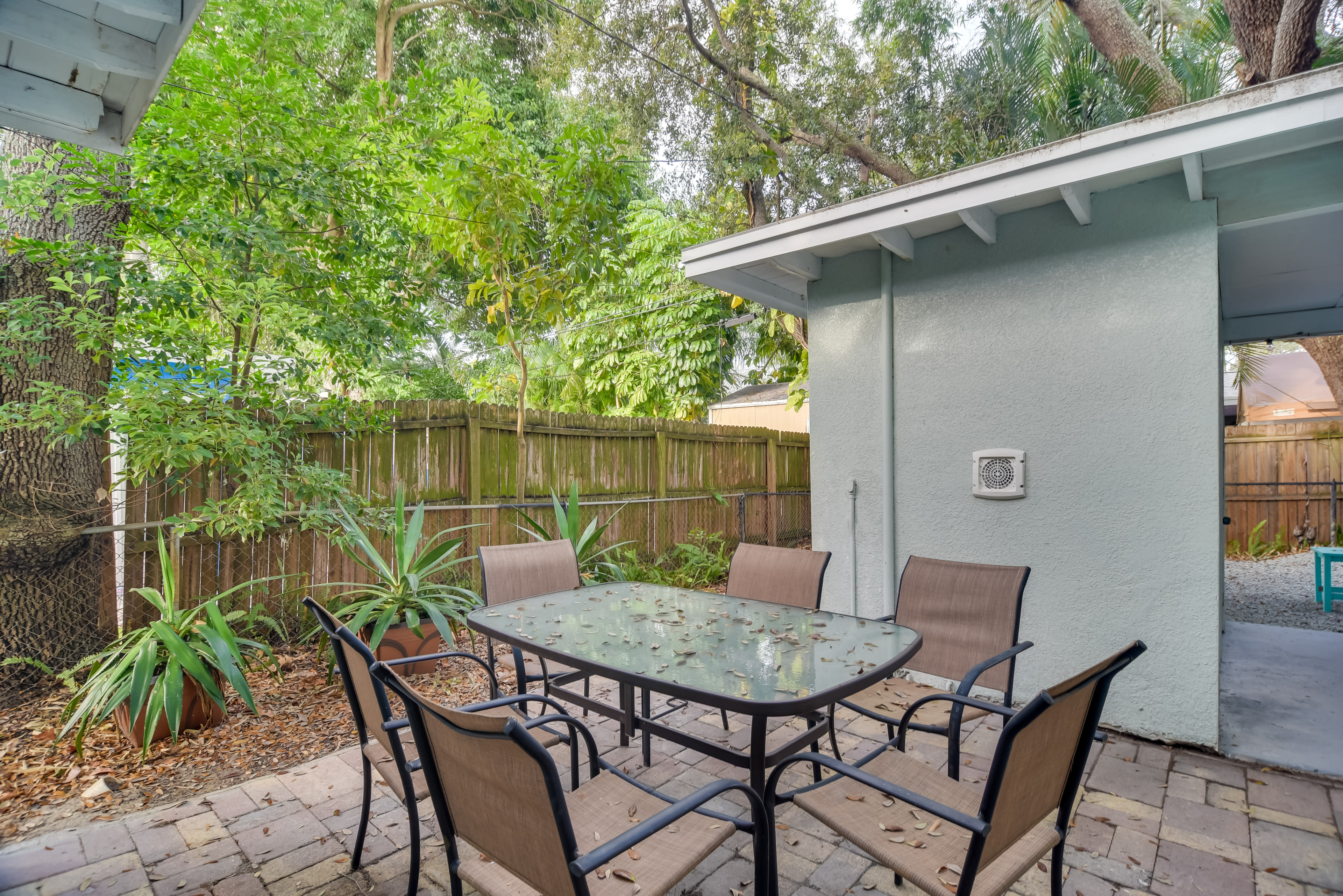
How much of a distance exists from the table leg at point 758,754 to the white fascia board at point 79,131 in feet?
8.88

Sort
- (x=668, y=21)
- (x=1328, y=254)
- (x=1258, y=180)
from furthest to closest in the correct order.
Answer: (x=668, y=21) → (x=1328, y=254) → (x=1258, y=180)

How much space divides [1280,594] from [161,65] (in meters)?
8.46

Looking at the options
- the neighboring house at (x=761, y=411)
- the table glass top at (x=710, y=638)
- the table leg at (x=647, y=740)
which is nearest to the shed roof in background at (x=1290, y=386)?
the neighboring house at (x=761, y=411)

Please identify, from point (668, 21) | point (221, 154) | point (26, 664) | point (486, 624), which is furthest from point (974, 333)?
point (668, 21)

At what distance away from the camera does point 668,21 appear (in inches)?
323

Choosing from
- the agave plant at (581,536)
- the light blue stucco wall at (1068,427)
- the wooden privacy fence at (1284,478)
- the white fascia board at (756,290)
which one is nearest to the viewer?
the light blue stucco wall at (1068,427)

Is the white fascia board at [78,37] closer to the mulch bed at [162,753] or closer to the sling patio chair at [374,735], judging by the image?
the sling patio chair at [374,735]

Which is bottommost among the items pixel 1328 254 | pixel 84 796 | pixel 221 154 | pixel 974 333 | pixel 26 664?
pixel 84 796

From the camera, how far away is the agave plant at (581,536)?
4.76 metres

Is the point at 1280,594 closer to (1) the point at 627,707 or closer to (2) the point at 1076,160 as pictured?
(2) the point at 1076,160

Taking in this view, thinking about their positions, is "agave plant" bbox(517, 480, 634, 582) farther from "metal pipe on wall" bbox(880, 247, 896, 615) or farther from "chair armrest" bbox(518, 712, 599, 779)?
"chair armrest" bbox(518, 712, 599, 779)

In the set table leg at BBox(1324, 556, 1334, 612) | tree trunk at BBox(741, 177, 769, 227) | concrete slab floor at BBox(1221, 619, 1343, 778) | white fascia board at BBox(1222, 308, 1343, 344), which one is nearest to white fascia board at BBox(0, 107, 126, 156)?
concrete slab floor at BBox(1221, 619, 1343, 778)

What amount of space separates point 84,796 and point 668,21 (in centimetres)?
929

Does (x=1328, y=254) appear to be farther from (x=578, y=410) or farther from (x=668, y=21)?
(x=578, y=410)
